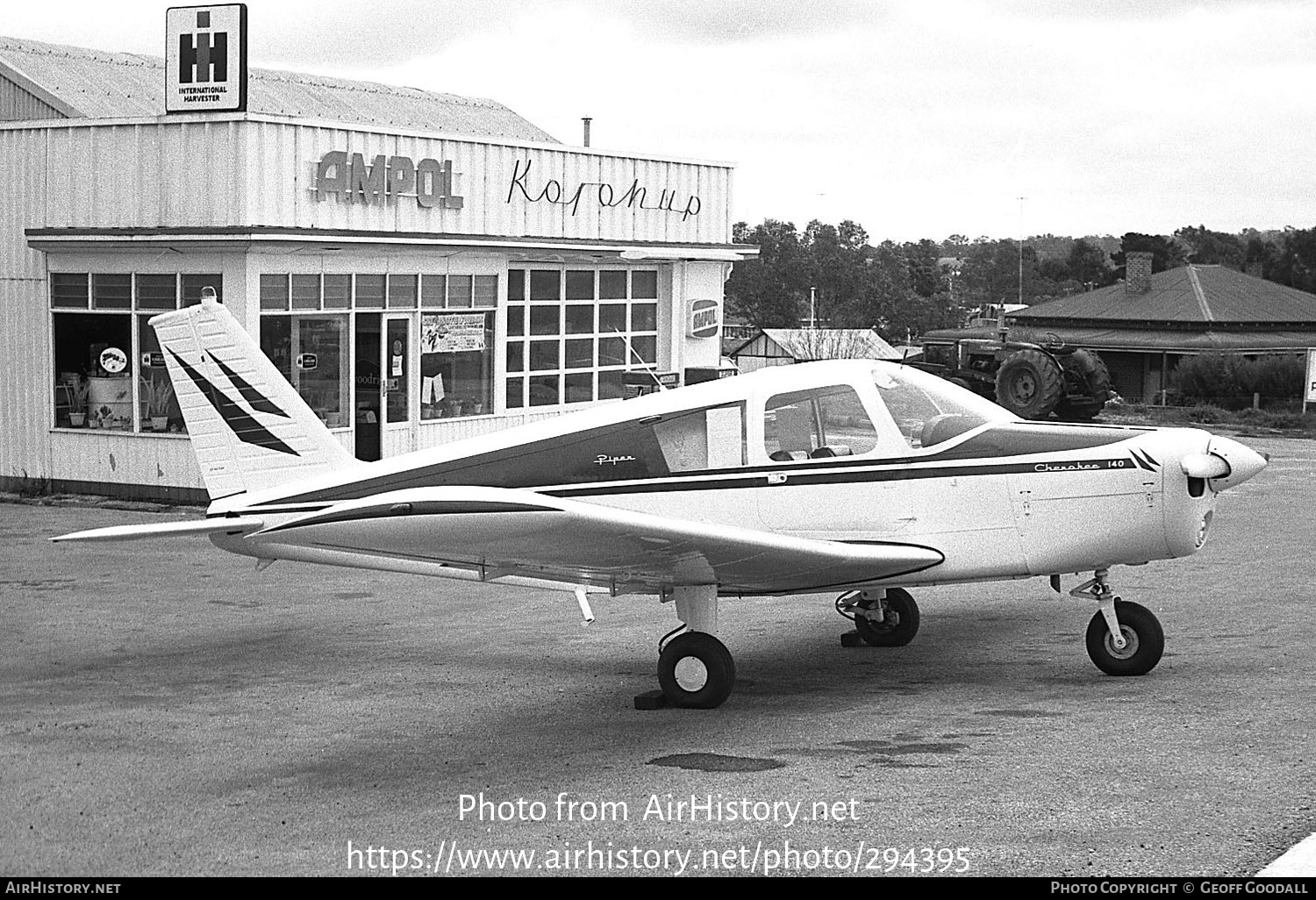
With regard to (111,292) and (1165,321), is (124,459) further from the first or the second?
(1165,321)

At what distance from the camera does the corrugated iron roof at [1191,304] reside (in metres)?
48.3

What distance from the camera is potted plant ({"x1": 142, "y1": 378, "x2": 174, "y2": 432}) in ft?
65.6

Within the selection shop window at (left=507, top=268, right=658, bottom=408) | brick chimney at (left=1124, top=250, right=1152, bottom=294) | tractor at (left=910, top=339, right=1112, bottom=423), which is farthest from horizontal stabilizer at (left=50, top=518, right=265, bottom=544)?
brick chimney at (left=1124, top=250, right=1152, bottom=294)

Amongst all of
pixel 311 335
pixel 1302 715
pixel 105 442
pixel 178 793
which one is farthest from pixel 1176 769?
pixel 105 442

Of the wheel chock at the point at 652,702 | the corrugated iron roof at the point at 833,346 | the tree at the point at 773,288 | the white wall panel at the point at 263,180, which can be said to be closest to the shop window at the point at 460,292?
the white wall panel at the point at 263,180

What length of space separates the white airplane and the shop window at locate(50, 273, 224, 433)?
1004 cm

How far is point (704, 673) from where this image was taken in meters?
9.36

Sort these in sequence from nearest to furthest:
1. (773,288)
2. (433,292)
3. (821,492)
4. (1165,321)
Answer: (821,492)
(433,292)
(1165,321)
(773,288)

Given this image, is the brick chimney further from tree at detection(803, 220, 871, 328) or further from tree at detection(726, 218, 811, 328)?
tree at detection(726, 218, 811, 328)

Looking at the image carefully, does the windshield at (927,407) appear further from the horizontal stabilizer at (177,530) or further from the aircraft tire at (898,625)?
the horizontal stabilizer at (177,530)

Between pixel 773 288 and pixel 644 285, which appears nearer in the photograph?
pixel 644 285

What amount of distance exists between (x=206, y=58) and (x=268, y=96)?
28.1 ft

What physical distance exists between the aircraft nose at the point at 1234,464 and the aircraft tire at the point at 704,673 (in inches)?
124

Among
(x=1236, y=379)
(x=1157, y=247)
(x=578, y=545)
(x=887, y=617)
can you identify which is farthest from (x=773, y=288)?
(x=578, y=545)
